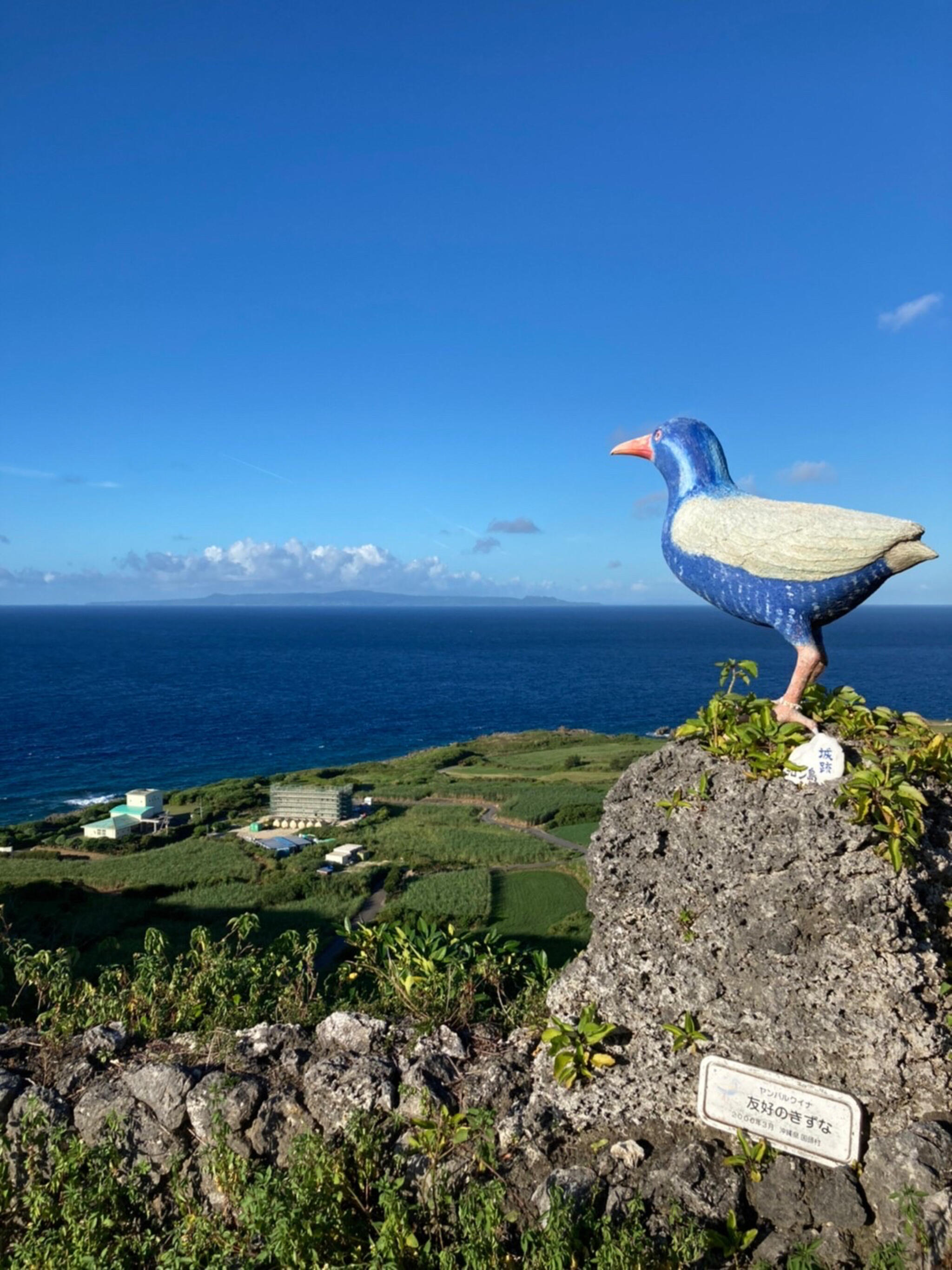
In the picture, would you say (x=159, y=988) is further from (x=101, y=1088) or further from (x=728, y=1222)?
(x=728, y=1222)

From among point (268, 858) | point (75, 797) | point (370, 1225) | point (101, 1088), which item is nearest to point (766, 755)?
point (370, 1225)

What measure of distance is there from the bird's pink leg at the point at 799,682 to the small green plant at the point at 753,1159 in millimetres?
2561

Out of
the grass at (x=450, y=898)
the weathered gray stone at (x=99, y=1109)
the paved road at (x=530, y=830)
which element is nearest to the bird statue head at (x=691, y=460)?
the weathered gray stone at (x=99, y=1109)

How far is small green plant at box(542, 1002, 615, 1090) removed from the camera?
4953 millimetres

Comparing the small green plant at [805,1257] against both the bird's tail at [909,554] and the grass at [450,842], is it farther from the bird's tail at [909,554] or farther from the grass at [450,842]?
the grass at [450,842]

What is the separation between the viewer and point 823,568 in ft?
17.0

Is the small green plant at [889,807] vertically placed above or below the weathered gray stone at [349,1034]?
above

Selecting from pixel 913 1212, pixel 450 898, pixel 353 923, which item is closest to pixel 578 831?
pixel 450 898

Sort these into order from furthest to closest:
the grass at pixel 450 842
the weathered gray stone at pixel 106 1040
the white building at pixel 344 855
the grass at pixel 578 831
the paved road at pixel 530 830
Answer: the grass at pixel 578 831
the paved road at pixel 530 830
the grass at pixel 450 842
the white building at pixel 344 855
the weathered gray stone at pixel 106 1040

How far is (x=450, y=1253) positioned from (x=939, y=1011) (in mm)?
3101

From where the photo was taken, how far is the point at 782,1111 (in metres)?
4.57

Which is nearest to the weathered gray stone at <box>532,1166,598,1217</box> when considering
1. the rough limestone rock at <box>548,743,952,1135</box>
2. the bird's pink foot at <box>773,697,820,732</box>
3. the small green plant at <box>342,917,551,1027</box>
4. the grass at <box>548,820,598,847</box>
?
the rough limestone rock at <box>548,743,952,1135</box>

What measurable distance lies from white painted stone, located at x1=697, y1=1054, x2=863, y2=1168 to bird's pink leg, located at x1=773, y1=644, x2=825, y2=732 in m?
2.20

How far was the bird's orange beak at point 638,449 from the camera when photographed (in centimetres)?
635
